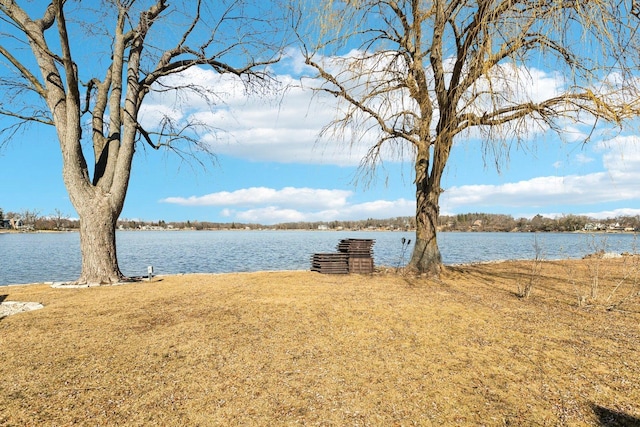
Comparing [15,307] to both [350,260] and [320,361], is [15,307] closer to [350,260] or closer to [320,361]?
[320,361]

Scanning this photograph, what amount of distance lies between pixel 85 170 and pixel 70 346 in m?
6.74

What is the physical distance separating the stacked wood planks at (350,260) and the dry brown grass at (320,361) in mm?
3544

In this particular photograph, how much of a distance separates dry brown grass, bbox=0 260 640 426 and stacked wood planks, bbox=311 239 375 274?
11.6ft

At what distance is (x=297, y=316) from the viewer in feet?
19.1

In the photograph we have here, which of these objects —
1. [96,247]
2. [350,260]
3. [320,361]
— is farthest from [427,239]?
[96,247]

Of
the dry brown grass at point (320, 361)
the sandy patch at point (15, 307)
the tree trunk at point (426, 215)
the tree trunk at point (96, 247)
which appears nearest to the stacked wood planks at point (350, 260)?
the tree trunk at point (426, 215)

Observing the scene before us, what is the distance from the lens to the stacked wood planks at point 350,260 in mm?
10922

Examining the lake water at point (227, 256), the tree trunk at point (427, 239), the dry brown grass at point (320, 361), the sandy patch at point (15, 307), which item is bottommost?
the lake water at point (227, 256)

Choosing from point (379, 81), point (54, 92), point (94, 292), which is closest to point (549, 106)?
point (379, 81)

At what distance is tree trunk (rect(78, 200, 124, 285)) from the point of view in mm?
9320

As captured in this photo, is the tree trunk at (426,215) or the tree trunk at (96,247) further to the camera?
the tree trunk at (426,215)

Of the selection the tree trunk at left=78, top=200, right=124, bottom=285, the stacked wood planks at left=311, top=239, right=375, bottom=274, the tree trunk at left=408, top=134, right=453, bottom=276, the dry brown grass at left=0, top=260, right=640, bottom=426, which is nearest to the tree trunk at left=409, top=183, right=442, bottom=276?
the tree trunk at left=408, top=134, right=453, bottom=276

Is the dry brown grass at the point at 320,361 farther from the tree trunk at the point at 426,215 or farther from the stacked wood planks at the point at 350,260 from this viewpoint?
the stacked wood planks at the point at 350,260

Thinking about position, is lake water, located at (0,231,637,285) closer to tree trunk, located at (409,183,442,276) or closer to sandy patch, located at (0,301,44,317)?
tree trunk, located at (409,183,442,276)
